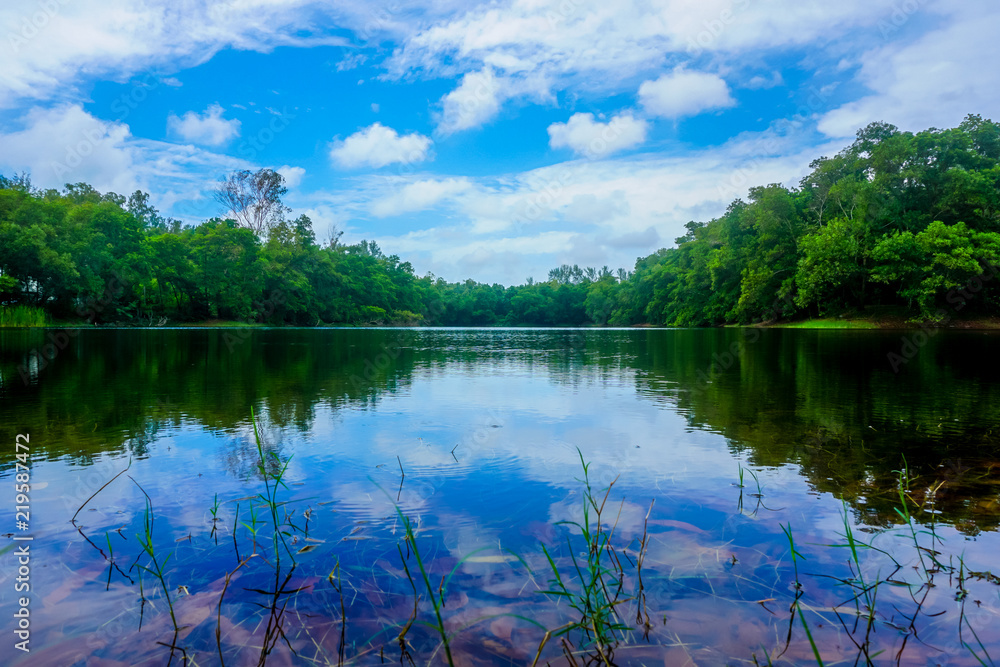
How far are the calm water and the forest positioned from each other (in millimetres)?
52475

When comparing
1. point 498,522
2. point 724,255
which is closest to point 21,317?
point 498,522

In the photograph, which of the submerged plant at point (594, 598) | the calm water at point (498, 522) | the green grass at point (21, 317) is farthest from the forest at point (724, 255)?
the submerged plant at point (594, 598)

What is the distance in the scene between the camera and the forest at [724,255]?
50.9 m

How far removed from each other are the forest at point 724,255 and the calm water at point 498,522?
52.5 meters

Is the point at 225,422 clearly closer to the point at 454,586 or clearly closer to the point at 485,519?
the point at 485,519

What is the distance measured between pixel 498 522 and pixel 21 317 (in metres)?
60.4

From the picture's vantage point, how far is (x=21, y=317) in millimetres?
47562

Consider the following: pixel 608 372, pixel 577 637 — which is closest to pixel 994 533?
pixel 577 637

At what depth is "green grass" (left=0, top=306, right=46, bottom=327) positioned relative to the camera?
153ft

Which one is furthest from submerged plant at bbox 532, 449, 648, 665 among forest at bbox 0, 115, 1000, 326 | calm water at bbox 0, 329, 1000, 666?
forest at bbox 0, 115, 1000, 326

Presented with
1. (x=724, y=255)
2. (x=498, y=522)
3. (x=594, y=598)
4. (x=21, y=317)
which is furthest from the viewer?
(x=724, y=255)

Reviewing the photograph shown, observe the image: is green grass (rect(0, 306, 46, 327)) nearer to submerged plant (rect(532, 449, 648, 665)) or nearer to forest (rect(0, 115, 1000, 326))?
forest (rect(0, 115, 1000, 326))

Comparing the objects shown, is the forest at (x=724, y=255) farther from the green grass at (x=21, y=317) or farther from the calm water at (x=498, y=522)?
the calm water at (x=498, y=522)

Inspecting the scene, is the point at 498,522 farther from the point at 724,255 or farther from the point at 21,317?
the point at 724,255
